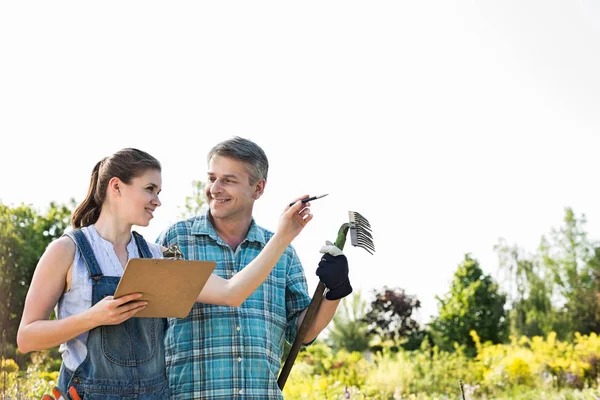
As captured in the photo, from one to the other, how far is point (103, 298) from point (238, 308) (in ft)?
2.23

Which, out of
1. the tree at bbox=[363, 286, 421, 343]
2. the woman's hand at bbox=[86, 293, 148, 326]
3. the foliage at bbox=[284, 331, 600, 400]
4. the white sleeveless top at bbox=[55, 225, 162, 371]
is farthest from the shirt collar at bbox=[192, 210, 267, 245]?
the tree at bbox=[363, 286, 421, 343]

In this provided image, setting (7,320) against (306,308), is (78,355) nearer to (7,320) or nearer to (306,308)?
(306,308)

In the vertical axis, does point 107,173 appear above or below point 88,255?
above

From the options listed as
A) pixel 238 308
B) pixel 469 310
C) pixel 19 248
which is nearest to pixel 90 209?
pixel 238 308

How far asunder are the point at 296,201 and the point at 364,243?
448 mm

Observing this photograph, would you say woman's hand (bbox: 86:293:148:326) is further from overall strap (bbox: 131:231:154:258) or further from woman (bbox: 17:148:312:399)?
overall strap (bbox: 131:231:154:258)

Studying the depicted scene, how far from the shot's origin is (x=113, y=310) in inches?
74.6

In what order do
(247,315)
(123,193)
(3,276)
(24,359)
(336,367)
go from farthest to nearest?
(3,276)
(24,359)
(336,367)
(247,315)
(123,193)

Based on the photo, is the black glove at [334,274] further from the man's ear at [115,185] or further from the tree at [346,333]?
the tree at [346,333]

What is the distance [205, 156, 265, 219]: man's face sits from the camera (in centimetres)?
264

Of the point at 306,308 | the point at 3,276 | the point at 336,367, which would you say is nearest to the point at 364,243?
the point at 306,308

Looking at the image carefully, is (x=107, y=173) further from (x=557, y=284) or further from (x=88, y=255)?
(x=557, y=284)

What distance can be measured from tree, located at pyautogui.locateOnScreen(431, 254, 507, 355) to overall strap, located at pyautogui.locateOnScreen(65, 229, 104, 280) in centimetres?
1282

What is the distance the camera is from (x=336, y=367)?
32.0ft
